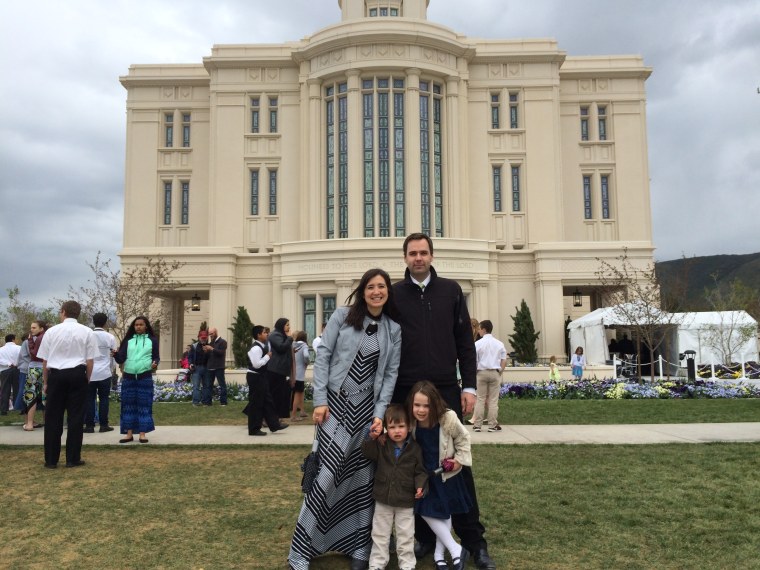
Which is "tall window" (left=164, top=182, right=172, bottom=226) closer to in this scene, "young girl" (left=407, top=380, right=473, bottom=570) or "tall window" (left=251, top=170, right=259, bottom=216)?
"tall window" (left=251, top=170, right=259, bottom=216)

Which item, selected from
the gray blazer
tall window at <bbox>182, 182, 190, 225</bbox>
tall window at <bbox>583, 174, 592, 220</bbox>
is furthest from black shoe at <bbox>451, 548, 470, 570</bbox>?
tall window at <bbox>182, 182, 190, 225</bbox>

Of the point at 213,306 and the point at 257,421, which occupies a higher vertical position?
the point at 213,306

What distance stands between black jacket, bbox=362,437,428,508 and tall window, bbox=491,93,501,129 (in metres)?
33.8

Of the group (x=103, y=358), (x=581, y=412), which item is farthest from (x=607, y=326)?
(x=103, y=358)

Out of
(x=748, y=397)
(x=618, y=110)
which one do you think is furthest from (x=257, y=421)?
(x=618, y=110)

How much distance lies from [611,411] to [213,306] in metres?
22.2

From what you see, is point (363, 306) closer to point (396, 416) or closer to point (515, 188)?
point (396, 416)

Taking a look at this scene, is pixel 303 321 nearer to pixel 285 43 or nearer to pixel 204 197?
pixel 204 197

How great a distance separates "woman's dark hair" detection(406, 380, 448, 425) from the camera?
444 centimetres

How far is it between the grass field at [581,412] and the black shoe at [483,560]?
7.93 meters

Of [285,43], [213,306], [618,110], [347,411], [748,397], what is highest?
[285,43]

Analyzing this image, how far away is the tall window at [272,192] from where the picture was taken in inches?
1414

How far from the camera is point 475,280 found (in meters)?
30.2

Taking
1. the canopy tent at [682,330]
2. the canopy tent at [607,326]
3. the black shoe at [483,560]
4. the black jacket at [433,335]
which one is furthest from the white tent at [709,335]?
the black shoe at [483,560]
